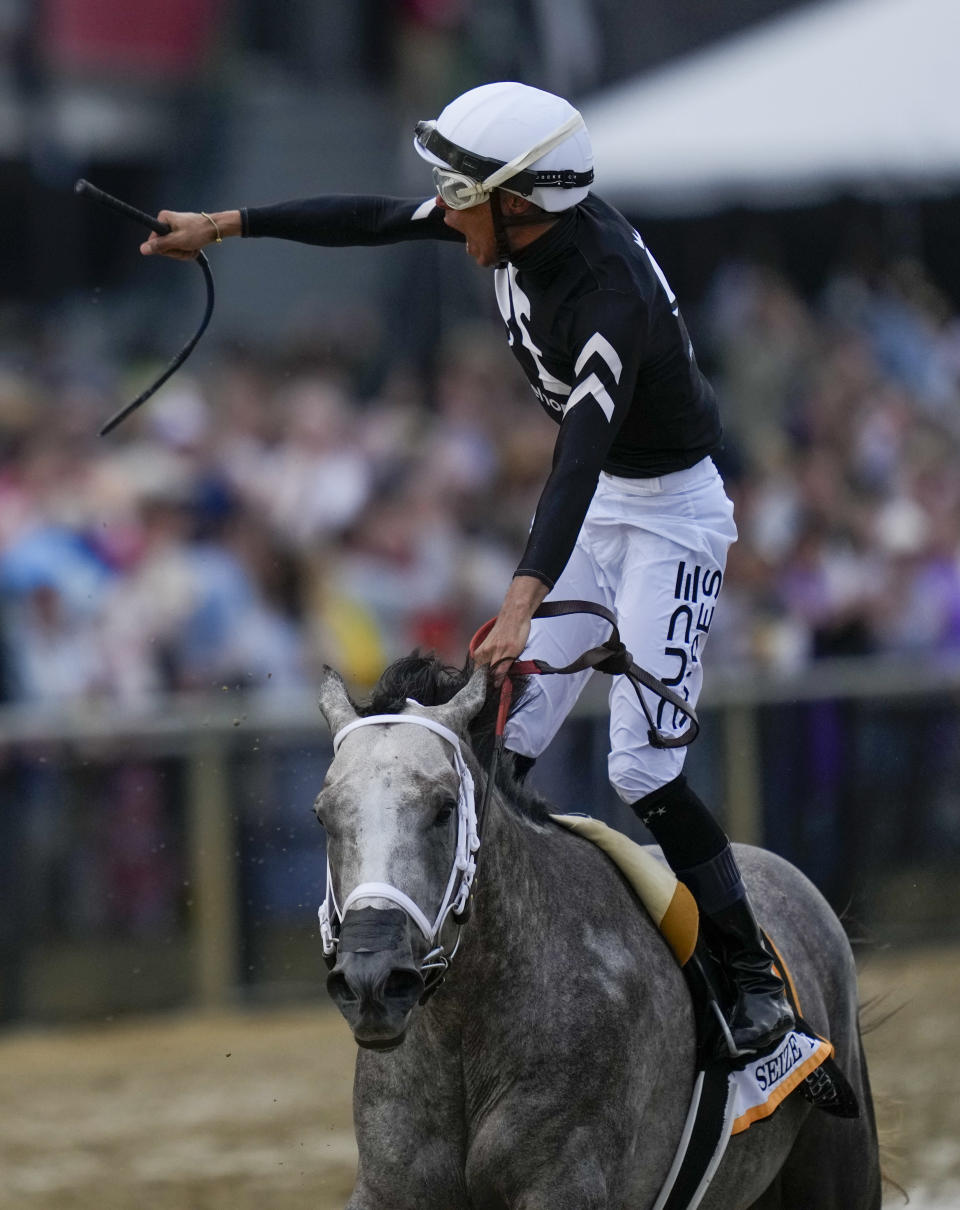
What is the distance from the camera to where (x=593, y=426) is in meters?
4.49

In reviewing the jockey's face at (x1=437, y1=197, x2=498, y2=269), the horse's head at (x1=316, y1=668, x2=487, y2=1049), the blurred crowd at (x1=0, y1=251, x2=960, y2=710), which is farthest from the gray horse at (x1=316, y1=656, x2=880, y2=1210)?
the blurred crowd at (x1=0, y1=251, x2=960, y2=710)

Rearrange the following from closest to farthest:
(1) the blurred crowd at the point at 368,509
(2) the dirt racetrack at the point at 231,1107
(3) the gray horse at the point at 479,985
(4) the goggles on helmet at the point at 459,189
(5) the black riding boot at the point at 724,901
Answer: (3) the gray horse at the point at 479,985 < (4) the goggles on helmet at the point at 459,189 < (5) the black riding boot at the point at 724,901 < (2) the dirt racetrack at the point at 231,1107 < (1) the blurred crowd at the point at 368,509

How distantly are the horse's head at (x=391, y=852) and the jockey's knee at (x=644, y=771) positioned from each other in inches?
26.6

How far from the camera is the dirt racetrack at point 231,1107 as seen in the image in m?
7.47

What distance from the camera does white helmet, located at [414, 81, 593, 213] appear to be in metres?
4.54

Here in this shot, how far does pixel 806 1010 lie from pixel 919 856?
554 cm

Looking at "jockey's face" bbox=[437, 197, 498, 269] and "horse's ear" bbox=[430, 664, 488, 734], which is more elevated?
"jockey's face" bbox=[437, 197, 498, 269]

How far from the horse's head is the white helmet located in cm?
115

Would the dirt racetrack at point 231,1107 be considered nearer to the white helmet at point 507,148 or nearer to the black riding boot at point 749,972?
the black riding boot at point 749,972

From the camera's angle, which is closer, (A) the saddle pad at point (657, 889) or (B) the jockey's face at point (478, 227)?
(B) the jockey's face at point (478, 227)

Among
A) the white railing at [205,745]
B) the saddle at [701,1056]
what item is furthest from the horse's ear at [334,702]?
the white railing at [205,745]

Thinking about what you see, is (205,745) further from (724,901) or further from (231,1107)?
(724,901)

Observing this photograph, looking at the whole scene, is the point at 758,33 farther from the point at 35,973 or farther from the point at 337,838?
the point at 337,838

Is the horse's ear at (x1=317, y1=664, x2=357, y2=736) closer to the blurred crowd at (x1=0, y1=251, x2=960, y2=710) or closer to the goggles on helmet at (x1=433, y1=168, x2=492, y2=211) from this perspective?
the goggles on helmet at (x1=433, y1=168, x2=492, y2=211)
